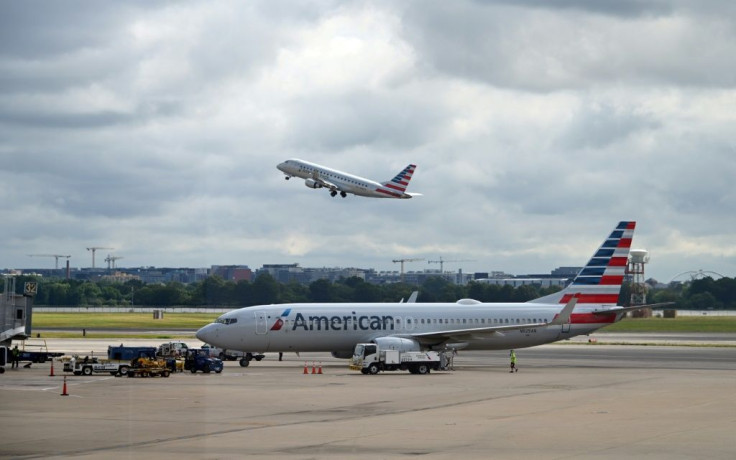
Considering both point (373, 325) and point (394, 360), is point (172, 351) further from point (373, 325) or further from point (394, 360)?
point (394, 360)

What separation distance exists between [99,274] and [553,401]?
25980 millimetres

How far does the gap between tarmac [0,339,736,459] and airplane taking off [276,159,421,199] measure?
52985mm

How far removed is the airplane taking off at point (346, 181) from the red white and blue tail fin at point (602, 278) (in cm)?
4273

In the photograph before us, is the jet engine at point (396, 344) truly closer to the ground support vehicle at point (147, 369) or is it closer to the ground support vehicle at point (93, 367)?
the ground support vehicle at point (147, 369)

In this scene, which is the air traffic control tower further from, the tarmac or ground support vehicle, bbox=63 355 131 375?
ground support vehicle, bbox=63 355 131 375

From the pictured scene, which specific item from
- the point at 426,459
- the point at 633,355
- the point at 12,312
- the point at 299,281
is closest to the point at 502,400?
the point at 426,459

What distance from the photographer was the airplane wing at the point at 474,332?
2864 inches

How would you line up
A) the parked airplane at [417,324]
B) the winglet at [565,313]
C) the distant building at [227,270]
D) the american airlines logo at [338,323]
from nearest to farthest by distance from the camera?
1. the distant building at [227,270]
2. the winglet at [565,313]
3. the parked airplane at [417,324]
4. the american airlines logo at [338,323]

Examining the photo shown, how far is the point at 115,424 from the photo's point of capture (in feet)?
127

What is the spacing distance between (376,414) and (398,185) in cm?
8359

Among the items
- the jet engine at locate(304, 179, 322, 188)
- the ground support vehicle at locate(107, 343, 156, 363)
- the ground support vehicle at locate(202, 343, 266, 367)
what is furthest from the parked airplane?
the jet engine at locate(304, 179, 322, 188)

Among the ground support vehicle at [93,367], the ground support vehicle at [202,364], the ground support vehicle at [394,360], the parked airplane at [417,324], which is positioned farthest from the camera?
the parked airplane at [417,324]

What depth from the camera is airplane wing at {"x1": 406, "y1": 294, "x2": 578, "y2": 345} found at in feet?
239

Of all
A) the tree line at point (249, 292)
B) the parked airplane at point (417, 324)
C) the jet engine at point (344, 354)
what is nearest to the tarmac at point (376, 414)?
the parked airplane at point (417, 324)
